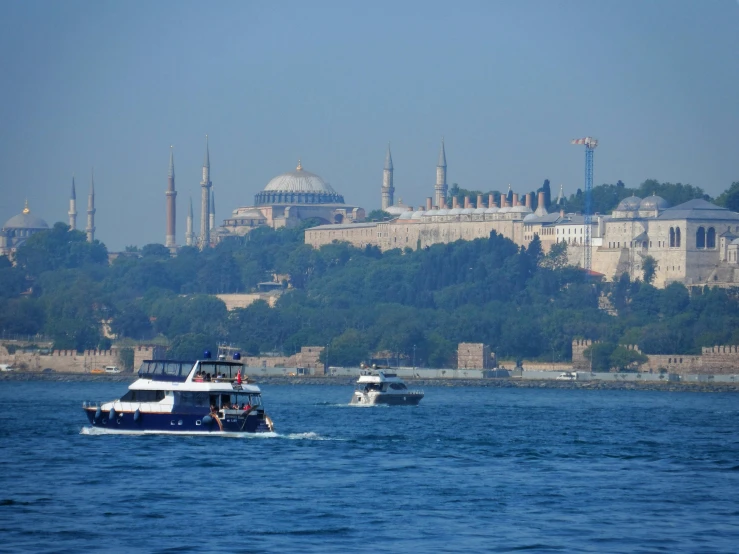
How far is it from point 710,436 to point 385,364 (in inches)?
2246

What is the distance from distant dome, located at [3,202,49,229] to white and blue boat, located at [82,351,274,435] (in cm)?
15237

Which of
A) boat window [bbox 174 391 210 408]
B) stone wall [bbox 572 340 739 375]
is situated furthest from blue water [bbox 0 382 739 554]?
stone wall [bbox 572 340 739 375]

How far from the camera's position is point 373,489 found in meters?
37.6

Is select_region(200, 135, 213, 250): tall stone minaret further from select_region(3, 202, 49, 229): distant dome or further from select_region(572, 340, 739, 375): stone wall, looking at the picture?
select_region(572, 340, 739, 375): stone wall

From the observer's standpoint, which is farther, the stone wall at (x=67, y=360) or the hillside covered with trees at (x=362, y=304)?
the hillside covered with trees at (x=362, y=304)

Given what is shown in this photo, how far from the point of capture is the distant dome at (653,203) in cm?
14450

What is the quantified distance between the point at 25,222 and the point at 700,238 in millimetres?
83037

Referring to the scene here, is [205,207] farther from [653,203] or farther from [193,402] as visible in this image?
[193,402]

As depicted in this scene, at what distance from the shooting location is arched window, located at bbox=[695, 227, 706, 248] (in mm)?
136125

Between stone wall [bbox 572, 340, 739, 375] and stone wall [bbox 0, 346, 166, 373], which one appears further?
stone wall [bbox 0, 346, 166, 373]

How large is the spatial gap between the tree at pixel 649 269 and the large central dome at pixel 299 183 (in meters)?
63.2

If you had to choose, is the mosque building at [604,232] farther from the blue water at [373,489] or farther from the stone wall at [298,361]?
the blue water at [373,489]

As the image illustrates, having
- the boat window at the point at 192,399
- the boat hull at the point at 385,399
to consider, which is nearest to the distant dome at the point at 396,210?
the boat hull at the point at 385,399

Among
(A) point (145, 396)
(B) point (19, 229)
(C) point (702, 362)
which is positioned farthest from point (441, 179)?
(A) point (145, 396)
